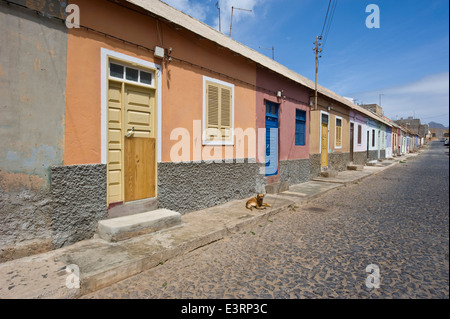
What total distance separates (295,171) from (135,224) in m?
7.66

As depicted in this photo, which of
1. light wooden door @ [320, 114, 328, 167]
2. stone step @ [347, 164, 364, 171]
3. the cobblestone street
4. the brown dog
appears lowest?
the cobblestone street

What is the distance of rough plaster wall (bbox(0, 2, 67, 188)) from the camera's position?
11.1ft

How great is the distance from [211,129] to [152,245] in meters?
3.47

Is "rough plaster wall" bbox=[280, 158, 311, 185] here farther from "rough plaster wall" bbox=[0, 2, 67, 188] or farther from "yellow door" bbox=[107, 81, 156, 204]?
"rough plaster wall" bbox=[0, 2, 67, 188]

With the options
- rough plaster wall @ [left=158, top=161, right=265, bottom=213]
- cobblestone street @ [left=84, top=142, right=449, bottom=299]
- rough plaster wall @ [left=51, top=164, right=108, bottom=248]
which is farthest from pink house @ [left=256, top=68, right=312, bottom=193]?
rough plaster wall @ [left=51, top=164, right=108, bottom=248]

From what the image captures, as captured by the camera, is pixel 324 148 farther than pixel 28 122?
Yes

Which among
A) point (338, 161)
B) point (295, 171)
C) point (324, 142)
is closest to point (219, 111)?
point (295, 171)

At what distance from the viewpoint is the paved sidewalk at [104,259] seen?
282 centimetres

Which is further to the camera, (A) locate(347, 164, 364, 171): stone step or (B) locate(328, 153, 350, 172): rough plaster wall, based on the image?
(A) locate(347, 164, 364, 171): stone step

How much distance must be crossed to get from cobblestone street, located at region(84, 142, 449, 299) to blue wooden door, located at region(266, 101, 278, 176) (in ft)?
11.1

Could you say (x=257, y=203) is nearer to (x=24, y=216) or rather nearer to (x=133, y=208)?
(x=133, y=208)

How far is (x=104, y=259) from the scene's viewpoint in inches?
133
